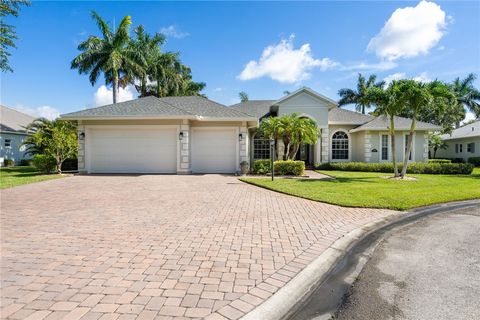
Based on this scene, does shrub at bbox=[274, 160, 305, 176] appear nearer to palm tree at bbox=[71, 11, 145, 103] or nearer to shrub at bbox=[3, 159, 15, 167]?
palm tree at bbox=[71, 11, 145, 103]

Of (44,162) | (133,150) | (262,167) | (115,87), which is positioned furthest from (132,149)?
(115,87)

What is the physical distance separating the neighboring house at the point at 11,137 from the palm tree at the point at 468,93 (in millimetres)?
52438

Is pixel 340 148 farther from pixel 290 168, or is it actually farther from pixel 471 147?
pixel 471 147

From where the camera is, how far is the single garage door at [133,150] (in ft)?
54.3

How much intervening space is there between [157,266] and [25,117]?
39.3m

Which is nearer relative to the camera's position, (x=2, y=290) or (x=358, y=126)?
(x=2, y=290)

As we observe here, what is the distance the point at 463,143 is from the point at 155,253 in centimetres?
3635

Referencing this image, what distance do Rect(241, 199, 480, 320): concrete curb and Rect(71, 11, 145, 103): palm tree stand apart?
2606 centimetres

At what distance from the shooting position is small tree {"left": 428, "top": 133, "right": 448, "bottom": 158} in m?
28.8

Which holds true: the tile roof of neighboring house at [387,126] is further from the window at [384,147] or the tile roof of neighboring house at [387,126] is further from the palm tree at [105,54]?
the palm tree at [105,54]

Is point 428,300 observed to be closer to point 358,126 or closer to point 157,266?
point 157,266

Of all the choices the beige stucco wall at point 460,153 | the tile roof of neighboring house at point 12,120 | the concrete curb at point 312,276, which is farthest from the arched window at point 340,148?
the tile roof of neighboring house at point 12,120

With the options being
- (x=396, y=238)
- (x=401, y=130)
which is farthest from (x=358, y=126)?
(x=396, y=238)

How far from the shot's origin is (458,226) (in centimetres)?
600
